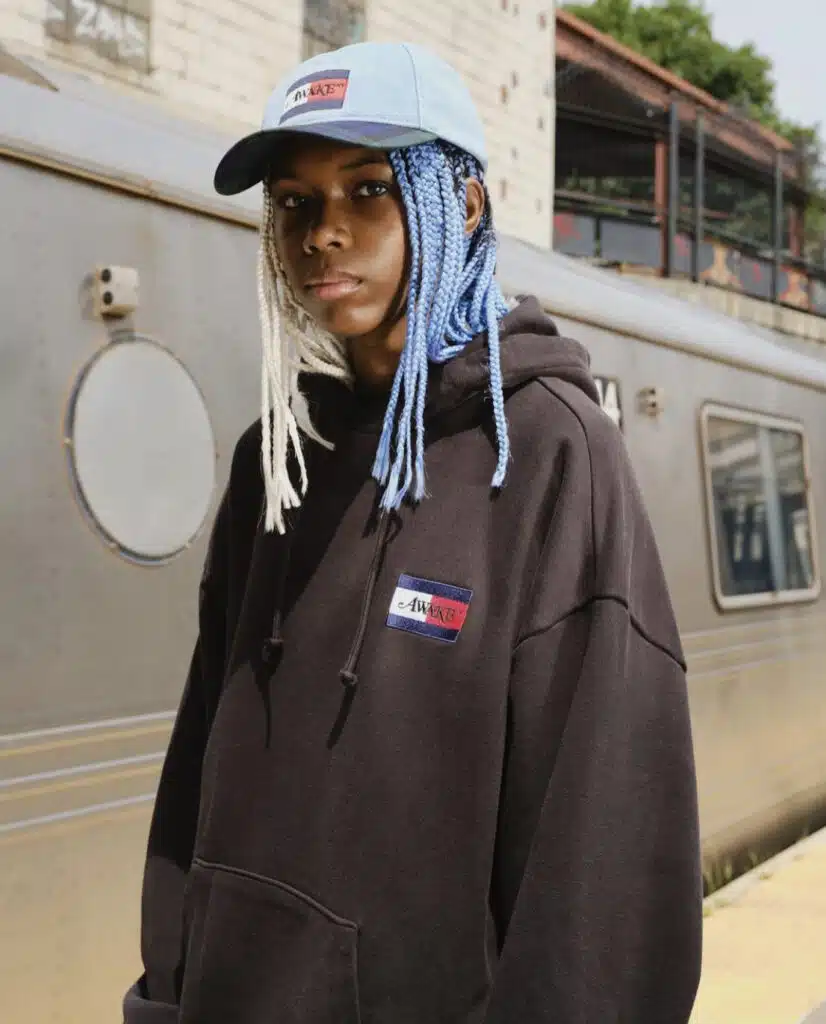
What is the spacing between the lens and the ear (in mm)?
1541

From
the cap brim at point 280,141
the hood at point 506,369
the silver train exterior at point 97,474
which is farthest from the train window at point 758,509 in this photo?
the cap brim at point 280,141

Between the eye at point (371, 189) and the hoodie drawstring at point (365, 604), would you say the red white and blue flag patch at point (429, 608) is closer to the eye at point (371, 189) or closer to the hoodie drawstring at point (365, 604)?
the hoodie drawstring at point (365, 604)

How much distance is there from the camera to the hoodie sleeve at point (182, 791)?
1.68 metres

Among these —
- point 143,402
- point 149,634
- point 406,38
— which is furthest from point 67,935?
point 406,38

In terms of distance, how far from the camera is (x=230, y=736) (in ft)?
4.99

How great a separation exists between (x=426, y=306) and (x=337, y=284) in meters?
0.10

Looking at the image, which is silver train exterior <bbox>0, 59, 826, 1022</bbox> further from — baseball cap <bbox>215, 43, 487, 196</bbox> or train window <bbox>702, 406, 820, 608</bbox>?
train window <bbox>702, 406, 820, 608</bbox>

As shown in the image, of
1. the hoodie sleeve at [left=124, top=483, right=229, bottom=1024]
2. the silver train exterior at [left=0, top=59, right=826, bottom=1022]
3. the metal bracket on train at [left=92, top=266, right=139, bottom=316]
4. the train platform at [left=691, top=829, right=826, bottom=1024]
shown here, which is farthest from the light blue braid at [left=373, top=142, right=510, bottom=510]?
the train platform at [left=691, top=829, right=826, bottom=1024]

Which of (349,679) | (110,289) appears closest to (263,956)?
(349,679)

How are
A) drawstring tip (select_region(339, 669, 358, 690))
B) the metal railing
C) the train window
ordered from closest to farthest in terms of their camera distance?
drawstring tip (select_region(339, 669, 358, 690)), the train window, the metal railing

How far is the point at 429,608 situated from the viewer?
54.7 inches

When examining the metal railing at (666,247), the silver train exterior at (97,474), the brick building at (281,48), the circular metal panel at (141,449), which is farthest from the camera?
the metal railing at (666,247)

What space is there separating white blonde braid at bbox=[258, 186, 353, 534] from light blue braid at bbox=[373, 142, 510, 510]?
129 millimetres

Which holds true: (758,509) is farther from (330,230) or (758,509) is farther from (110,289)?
(330,230)
